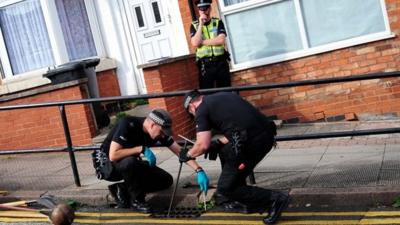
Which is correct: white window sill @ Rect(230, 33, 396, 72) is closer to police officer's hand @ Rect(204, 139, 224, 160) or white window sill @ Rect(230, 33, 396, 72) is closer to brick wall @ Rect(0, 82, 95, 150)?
brick wall @ Rect(0, 82, 95, 150)

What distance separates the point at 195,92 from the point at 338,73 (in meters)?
4.06

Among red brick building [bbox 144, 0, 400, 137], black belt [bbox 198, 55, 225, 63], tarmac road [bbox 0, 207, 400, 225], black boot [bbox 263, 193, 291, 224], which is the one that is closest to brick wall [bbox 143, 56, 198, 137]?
red brick building [bbox 144, 0, 400, 137]

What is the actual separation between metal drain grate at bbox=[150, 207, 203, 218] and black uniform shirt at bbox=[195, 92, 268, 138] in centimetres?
95

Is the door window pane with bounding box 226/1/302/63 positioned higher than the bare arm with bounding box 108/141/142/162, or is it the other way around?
the door window pane with bounding box 226/1/302/63

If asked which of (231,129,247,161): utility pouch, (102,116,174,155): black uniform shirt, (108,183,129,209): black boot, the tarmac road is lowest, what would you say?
the tarmac road

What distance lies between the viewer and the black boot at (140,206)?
543cm

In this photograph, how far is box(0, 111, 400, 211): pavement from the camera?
5.11 m

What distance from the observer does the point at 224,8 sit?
891 cm

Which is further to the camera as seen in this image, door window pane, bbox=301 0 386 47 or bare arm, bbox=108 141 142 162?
door window pane, bbox=301 0 386 47

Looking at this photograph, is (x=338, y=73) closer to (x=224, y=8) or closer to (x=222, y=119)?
(x=224, y=8)

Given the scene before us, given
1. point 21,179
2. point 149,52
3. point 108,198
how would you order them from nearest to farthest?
point 108,198, point 21,179, point 149,52

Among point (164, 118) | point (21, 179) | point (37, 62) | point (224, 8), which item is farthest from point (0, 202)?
point (37, 62)

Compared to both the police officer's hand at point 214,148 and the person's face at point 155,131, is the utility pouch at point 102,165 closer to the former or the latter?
the person's face at point 155,131

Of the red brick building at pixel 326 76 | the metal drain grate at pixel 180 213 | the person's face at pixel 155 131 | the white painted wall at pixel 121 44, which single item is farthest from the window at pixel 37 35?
the metal drain grate at pixel 180 213
